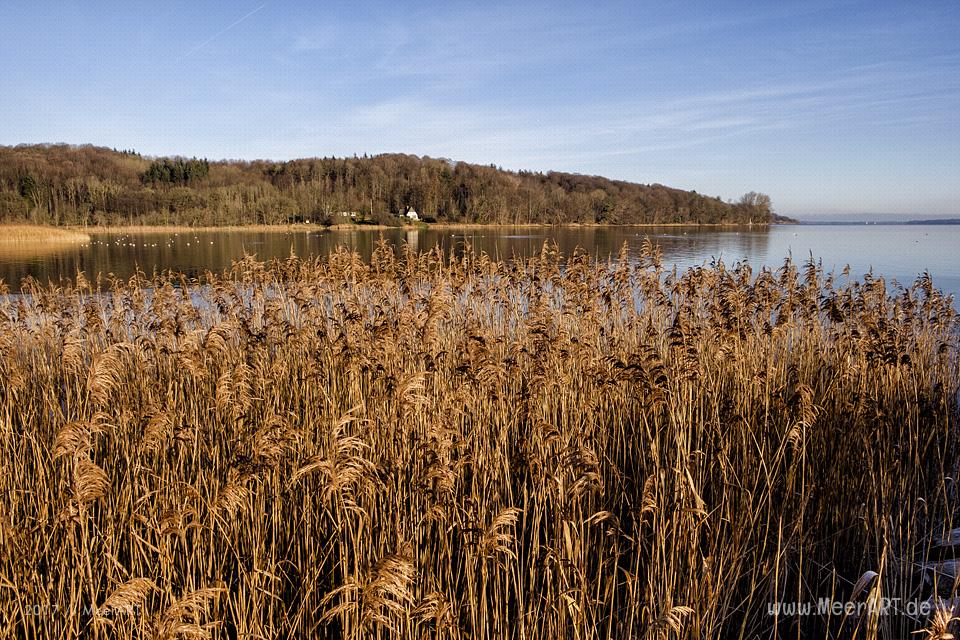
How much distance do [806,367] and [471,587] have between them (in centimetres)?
590

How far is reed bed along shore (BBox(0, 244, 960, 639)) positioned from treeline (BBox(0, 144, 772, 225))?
78848 millimetres

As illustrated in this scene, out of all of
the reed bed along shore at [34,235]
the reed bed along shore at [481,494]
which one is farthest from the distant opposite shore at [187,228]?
the reed bed along shore at [481,494]

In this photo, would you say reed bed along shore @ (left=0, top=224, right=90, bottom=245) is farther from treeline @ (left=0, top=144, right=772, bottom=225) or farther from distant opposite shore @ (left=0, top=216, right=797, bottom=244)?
treeline @ (left=0, top=144, right=772, bottom=225)

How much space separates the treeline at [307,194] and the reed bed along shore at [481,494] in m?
78.8

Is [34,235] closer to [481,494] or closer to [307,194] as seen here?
[481,494]

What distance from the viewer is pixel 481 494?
4039 mm

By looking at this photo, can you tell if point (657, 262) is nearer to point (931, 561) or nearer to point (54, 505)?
point (931, 561)

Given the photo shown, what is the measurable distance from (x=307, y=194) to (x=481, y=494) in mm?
112085

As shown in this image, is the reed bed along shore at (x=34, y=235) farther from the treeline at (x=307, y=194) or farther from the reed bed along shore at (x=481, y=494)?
the reed bed along shore at (x=481, y=494)

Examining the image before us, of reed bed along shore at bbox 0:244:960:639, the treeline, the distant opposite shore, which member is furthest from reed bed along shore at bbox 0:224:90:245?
reed bed along shore at bbox 0:244:960:639

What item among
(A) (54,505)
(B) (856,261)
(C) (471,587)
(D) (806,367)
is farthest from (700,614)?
(B) (856,261)

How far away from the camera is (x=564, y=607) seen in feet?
8.97

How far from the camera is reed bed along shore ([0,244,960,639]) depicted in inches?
104

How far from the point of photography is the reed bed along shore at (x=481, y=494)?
2646 mm
